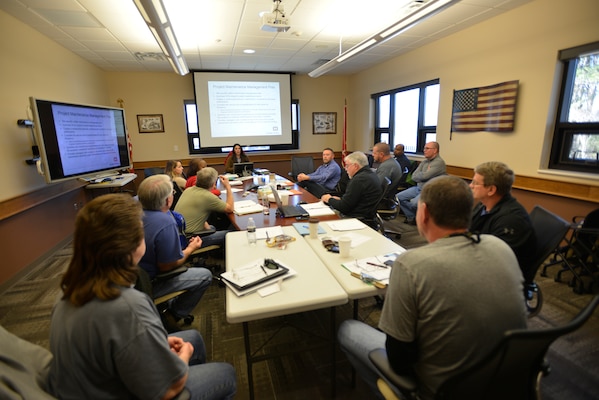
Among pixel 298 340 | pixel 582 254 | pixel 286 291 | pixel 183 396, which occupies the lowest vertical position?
pixel 298 340

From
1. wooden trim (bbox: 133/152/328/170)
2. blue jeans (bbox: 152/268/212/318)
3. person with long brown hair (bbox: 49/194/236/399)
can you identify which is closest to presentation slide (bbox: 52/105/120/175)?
wooden trim (bbox: 133/152/328/170)

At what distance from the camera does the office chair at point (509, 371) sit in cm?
77

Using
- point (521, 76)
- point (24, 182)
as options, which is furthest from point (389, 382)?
point (24, 182)

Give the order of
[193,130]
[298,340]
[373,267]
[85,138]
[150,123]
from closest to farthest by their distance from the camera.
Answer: [373,267] → [298,340] → [85,138] → [150,123] → [193,130]

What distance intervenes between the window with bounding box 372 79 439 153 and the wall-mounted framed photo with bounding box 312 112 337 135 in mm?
1292

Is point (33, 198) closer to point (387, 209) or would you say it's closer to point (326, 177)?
point (326, 177)

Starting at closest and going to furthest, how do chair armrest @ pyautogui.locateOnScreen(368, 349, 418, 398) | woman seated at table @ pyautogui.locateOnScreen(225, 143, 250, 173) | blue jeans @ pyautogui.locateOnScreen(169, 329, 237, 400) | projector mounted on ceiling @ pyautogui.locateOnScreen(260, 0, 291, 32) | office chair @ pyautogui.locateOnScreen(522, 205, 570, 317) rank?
chair armrest @ pyautogui.locateOnScreen(368, 349, 418, 398)
blue jeans @ pyautogui.locateOnScreen(169, 329, 237, 400)
office chair @ pyautogui.locateOnScreen(522, 205, 570, 317)
projector mounted on ceiling @ pyautogui.locateOnScreen(260, 0, 291, 32)
woman seated at table @ pyautogui.locateOnScreen(225, 143, 250, 173)

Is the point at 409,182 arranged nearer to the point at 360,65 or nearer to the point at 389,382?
the point at 360,65

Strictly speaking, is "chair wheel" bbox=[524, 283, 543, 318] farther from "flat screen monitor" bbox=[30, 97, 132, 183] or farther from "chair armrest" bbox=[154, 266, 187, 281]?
"flat screen monitor" bbox=[30, 97, 132, 183]

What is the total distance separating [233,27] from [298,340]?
151 inches

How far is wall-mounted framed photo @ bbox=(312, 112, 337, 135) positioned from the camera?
754cm

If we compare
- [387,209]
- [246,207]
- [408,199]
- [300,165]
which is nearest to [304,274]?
[246,207]

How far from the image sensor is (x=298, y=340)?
2.14 meters

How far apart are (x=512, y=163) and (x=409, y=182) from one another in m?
1.68
